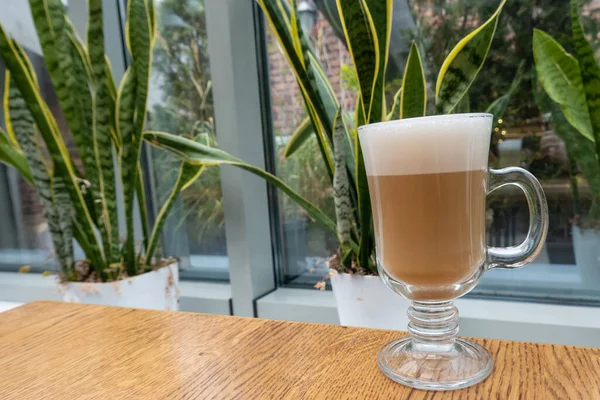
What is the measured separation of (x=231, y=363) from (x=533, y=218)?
0.29 m

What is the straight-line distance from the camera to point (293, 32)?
70 cm

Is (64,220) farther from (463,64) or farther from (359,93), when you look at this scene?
(463,64)

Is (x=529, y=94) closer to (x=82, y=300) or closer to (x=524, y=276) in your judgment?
(x=524, y=276)

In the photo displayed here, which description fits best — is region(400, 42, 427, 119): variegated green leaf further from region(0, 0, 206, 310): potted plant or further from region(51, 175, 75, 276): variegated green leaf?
region(51, 175, 75, 276): variegated green leaf

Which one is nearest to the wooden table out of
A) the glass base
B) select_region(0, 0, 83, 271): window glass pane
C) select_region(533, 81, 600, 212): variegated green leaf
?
the glass base

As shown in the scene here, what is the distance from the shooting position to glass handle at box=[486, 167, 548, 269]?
1.29 ft

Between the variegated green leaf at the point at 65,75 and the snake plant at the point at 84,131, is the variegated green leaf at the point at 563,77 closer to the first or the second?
the snake plant at the point at 84,131

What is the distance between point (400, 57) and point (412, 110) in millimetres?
344

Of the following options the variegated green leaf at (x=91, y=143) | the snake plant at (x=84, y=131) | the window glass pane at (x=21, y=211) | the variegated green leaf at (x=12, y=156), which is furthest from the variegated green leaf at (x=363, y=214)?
the window glass pane at (x=21, y=211)

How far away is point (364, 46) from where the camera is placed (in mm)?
616

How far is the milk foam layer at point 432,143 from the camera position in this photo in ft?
1.20

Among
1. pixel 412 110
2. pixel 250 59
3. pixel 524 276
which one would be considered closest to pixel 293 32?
pixel 412 110

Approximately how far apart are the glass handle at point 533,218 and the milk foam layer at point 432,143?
0.10ft

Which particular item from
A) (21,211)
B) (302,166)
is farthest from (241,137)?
(21,211)
